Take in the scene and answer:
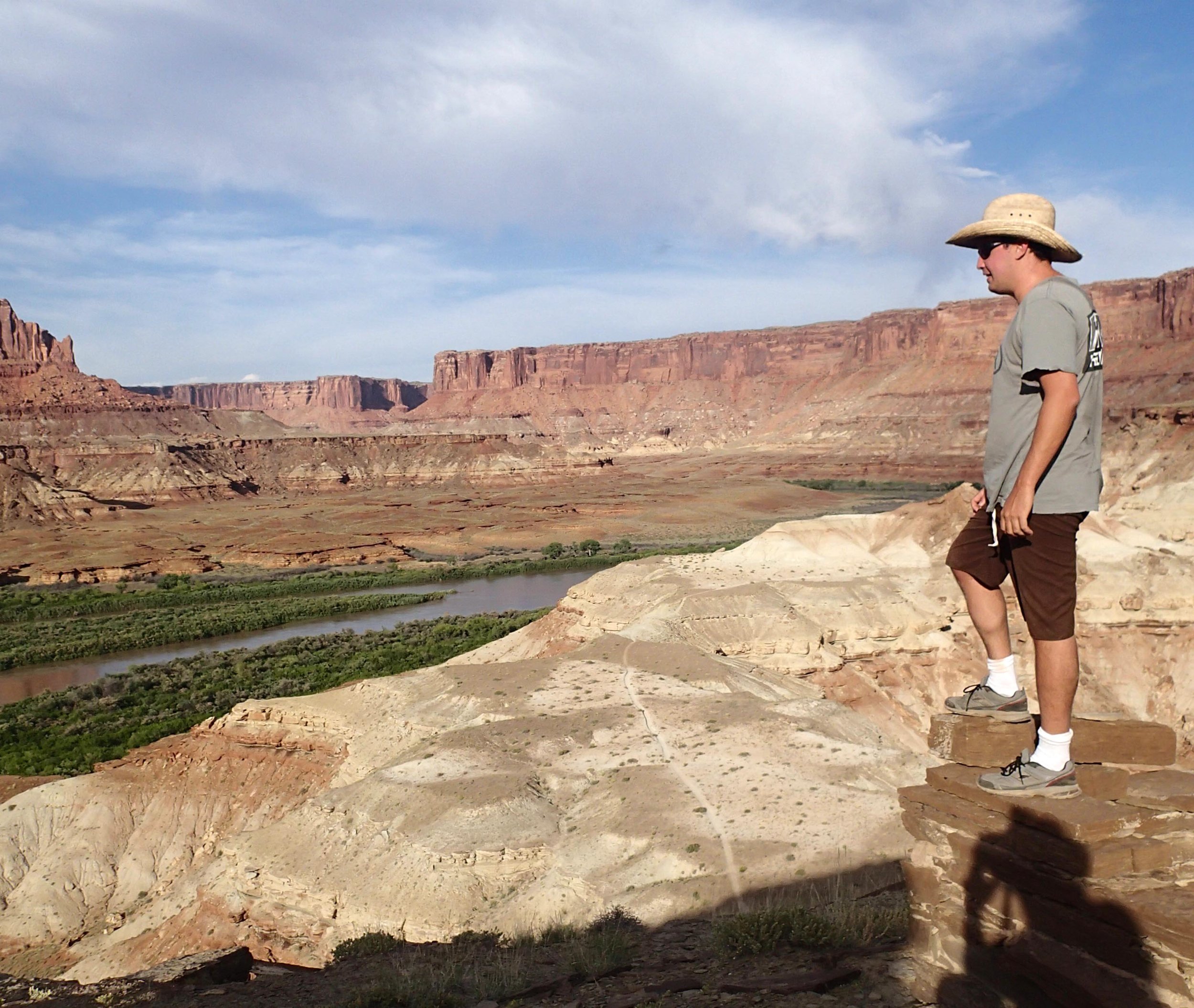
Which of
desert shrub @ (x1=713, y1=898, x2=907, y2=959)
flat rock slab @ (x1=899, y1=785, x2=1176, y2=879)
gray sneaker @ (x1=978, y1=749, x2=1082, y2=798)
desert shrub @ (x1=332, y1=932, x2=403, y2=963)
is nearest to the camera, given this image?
flat rock slab @ (x1=899, y1=785, x2=1176, y2=879)

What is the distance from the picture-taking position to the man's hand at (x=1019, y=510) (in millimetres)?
4227

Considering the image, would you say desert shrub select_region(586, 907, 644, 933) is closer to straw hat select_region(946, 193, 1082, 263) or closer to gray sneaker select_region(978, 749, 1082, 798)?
gray sneaker select_region(978, 749, 1082, 798)

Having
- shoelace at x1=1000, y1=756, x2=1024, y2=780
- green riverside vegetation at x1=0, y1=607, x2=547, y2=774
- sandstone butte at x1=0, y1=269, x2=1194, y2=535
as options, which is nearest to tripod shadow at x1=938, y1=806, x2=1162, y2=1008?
Answer: shoelace at x1=1000, y1=756, x2=1024, y2=780

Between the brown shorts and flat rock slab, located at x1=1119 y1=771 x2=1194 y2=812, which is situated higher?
the brown shorts

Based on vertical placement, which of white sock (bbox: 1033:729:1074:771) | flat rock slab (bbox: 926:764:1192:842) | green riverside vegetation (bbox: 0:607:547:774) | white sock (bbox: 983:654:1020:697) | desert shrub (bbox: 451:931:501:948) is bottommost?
green riverside vegetation (bbox: 0:607:547:774)

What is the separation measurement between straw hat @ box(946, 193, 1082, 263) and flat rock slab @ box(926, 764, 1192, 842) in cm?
262

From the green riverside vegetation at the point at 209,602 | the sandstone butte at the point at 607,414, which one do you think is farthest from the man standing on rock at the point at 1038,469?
the sandstone butte at the point at 607,414

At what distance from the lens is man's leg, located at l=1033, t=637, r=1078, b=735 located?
168 inches

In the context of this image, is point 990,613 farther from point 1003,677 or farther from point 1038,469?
point 1038,469

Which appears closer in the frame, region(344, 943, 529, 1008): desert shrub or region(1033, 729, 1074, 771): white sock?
region(1033, 729, 1074, 771): white sock

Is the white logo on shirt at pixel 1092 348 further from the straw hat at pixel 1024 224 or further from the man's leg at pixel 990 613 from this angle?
the man's leg at pixel 990 613

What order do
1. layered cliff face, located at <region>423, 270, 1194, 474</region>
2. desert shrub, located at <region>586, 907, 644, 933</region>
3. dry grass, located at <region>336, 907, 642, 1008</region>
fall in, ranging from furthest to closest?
1. layered cliff face, located at <region>423, 270, 1194, 474</region>
2. desert shrub, located at <region>586, 907, 644, 933</region>
3. dry grass, located at <region>336, 907, 642, 1008</region>

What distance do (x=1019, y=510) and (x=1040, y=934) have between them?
6.68 ft

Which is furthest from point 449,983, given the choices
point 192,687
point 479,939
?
point 192,687
